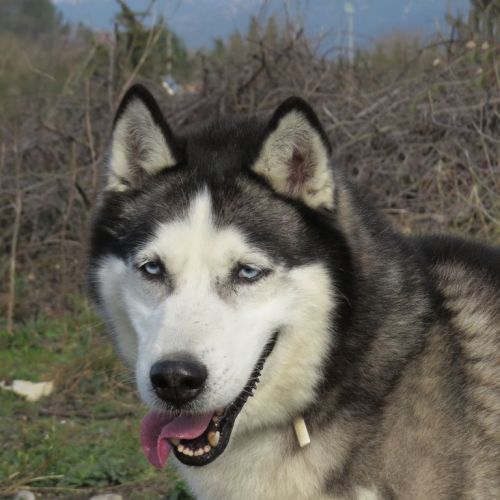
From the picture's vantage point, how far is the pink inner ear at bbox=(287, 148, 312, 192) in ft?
9.55

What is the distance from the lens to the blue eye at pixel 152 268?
2.80 meters

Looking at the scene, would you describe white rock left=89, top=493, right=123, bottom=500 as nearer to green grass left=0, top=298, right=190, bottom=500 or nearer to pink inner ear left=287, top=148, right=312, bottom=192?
green grass left=0, top=298, right=190, bottom=500

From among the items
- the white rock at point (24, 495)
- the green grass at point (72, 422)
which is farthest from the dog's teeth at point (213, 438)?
the white rock at point (24, 495)

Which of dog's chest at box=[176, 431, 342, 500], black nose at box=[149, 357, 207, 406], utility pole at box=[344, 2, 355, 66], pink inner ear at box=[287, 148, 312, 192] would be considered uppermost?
utility pole at box=[344, 2, 355, 66]

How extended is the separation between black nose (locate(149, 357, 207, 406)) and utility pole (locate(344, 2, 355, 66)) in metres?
6.33

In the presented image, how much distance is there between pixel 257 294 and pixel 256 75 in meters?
5.73

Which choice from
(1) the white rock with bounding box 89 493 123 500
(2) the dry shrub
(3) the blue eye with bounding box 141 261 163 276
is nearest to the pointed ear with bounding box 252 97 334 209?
(3) the blue eye with bounding box 141 261 163 276

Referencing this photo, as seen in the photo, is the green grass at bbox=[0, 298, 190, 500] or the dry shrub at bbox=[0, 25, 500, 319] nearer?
the green grass at bbox=[0, 298, 190, 500]

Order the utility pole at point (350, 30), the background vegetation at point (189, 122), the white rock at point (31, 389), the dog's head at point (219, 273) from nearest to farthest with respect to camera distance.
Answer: the dog's head at point (219, 273), the white rock at point (31, 389), the background vegetation at point (189, 122), the utility pole at point (350, 30)

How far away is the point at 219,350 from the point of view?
8.30ft

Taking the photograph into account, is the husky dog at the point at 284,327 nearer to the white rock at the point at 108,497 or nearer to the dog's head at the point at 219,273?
the dog's head at the point at 219,273

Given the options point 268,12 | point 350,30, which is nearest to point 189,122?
point 268,12

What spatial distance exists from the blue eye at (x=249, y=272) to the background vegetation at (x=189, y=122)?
129 inches

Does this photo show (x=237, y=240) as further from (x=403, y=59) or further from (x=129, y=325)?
(x=403, y=59)
